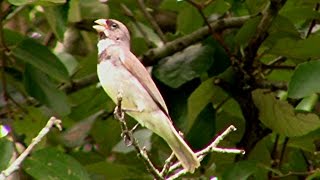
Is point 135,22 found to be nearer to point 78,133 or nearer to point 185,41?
point 185,41

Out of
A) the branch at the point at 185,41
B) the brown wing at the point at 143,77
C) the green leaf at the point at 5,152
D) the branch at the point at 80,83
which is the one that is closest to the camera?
the brown wing at the point at 143,77

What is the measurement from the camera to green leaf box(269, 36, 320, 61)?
363 cm

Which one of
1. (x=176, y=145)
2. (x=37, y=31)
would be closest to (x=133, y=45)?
(x=37, y=31)

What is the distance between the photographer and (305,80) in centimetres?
342

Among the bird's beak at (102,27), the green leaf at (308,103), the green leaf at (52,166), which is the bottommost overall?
the green leaf at (308,103)

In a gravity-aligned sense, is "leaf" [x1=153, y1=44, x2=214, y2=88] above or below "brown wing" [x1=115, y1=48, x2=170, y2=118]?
below

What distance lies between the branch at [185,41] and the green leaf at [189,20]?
13cm

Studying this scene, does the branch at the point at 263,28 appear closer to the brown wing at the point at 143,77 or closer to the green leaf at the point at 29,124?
the brown wing at the point at 143,77

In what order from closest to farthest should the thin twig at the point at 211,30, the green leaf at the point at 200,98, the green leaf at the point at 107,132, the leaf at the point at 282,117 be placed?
1. the leaf at the point at 282,117
2. the green leaf at the point at 200,98
3. the thin twig at the point at 211,30
4. the green leaf at the point at 107,132

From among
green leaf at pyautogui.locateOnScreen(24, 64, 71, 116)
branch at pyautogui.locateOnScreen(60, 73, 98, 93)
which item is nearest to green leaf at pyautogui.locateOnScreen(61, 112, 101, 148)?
branch at pyautogui.locateOnScreen(60, 73, 98, 93)

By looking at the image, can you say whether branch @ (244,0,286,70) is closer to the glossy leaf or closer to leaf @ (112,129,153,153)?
the glossy leaf

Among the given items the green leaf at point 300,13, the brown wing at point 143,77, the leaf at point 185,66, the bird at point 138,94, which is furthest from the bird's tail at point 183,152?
the green leaf at point 300,13

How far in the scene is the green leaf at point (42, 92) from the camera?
3.93m

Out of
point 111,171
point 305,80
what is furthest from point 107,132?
point 305,80
